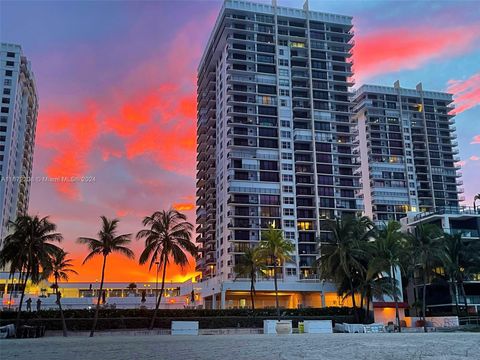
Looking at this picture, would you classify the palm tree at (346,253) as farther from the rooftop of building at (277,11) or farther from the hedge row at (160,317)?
the rooftop of building at (277,11)

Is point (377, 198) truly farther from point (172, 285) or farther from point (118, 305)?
point (118, 305)

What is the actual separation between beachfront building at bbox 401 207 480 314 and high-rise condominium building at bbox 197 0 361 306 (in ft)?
68.3

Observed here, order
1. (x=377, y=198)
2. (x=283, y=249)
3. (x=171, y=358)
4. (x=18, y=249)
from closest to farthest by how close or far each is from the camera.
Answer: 1. (x=171, y=358)
2. (x=18, y=249)
3. (x=283, y=249)
4. (x=377, y=198)

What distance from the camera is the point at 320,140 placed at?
109625 mm

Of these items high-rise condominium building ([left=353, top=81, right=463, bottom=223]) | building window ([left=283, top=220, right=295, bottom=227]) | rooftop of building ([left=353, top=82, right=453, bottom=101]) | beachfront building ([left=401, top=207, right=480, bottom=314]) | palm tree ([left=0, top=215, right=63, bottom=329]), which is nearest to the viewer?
palm tree ([left=0, top=215, right=63, bottom=329])

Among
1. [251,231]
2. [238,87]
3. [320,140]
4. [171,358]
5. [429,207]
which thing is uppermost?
[238,87]

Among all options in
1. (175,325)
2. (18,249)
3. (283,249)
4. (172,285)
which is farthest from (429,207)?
(18,249)

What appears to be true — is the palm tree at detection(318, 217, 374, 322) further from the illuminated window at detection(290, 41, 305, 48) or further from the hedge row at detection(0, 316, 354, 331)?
the illuminated window at detection(290, 41, 305, 48)

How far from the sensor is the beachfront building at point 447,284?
79562 millimetres

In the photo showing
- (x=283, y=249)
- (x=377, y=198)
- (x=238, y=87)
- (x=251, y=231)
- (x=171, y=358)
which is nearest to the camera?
(x=171, y=358)

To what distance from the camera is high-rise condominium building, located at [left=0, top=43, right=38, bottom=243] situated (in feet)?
404

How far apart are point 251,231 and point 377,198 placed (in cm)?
4508

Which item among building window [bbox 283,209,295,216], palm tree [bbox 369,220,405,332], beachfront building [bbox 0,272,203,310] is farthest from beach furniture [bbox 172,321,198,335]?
→ building window [bbox 283,209,295,216]

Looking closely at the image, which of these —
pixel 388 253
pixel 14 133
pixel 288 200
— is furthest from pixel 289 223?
pixel 14 133
